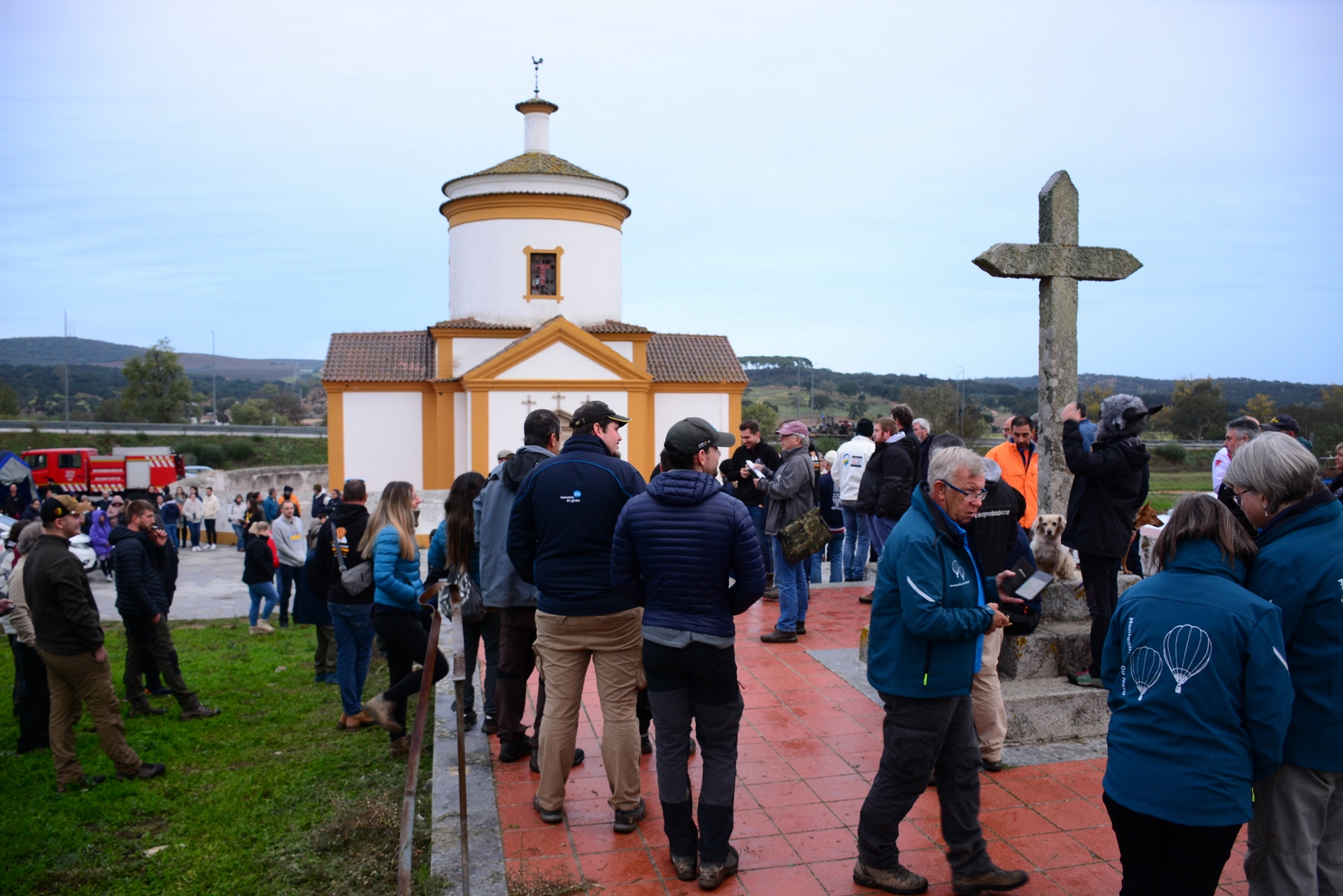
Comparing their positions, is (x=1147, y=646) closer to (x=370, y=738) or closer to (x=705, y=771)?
(x=705, y=771)

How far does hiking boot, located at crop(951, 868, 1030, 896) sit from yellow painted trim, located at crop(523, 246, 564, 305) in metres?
21.7

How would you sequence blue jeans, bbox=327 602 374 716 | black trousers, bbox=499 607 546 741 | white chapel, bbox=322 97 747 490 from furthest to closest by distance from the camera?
white chapel, bbox=322 97 747 490 < blue jeans, bbox=327 602 374 716 < black trousers, bbox=499 607 546 741

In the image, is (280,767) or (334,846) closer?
(334,846)

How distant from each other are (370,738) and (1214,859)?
5.54 m

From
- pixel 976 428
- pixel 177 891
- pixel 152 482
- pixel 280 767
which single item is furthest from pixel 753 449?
pixel 976 428

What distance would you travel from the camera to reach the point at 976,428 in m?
48.6

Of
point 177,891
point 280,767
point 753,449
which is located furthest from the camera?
point 753,449

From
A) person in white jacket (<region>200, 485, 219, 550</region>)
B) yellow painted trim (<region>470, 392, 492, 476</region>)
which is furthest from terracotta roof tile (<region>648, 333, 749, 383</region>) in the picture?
person in white jacket (<region>200, 485, 219, 550</region>)

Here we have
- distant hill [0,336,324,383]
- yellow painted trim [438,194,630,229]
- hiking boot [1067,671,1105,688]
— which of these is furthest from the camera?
distant hill [0,336,324,383]

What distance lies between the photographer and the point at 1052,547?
5785 millimetres

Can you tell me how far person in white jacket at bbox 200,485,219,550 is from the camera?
23547 millimetres

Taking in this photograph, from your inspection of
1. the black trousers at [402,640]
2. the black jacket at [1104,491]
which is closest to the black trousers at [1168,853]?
the black jacket at [1104,491]

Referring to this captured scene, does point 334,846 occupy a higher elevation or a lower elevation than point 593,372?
lower

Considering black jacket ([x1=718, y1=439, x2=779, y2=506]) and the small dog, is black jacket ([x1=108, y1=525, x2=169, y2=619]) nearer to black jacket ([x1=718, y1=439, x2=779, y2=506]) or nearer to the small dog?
black jacket ([x1=718, y1=439, x2=779, y2=506])
